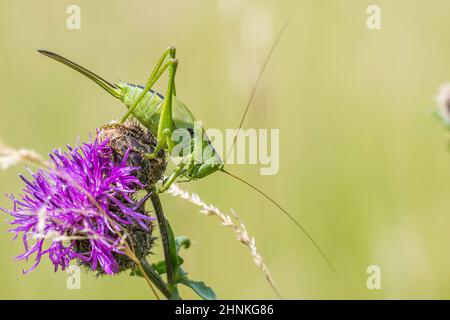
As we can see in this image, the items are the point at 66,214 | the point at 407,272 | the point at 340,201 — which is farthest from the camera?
the point at 340,201

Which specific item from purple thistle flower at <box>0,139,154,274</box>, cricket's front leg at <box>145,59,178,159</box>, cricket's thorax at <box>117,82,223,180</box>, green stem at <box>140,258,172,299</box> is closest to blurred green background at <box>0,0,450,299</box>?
cricket's thorax at <box>117,82,223,180</box>

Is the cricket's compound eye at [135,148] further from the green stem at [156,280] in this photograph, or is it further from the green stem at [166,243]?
A: the green stem at [156,280]

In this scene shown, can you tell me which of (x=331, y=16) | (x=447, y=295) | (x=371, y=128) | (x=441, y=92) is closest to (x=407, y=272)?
(x=447, y=295)

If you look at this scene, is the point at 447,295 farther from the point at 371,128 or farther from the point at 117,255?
the point at 117,255

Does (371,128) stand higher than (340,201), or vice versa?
(371,128)

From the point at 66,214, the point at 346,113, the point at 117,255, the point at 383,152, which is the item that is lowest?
the point at 117,255

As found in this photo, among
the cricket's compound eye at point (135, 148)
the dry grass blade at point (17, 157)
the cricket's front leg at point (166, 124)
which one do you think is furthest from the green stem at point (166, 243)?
the dry grass blade at point (17, 157)
